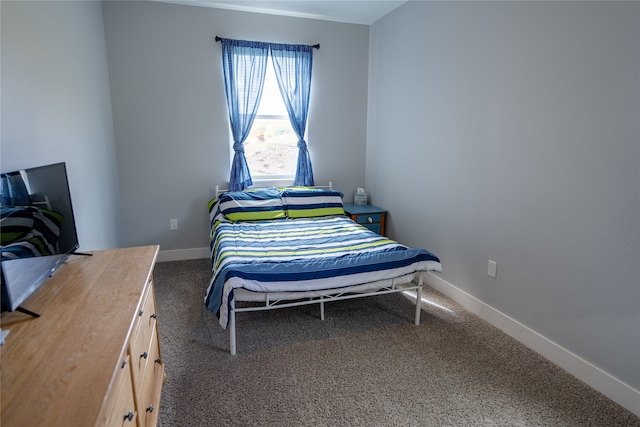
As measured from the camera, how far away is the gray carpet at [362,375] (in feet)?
5.40

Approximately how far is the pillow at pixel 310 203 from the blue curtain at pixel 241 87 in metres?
0.58

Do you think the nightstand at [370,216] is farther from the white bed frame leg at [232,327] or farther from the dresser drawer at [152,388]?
the dresser drawer at [152,388]

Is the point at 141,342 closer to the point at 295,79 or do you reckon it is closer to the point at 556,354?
the point at 556,354

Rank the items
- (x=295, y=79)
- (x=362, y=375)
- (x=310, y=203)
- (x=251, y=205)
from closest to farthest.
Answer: (x=362, y=375) → (x=251, y=205) → (x=310, y=203) → (x=295, y=79)

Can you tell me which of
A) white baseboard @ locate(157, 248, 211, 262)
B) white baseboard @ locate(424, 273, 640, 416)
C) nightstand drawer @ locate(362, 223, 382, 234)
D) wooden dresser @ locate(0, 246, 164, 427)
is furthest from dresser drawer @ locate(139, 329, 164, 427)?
nightstand drawer @ locate(362, 223, 382, 234)

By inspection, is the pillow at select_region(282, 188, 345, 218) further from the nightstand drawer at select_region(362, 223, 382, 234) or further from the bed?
the nightstand drawer at select_region(362, 223, 382, 234)

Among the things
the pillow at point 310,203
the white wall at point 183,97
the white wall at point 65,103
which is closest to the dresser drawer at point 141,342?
the white wall at point 65,103

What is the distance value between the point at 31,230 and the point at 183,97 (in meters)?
2.58

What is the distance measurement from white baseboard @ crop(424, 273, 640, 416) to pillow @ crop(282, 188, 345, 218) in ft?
4.44

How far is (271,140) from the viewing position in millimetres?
3867

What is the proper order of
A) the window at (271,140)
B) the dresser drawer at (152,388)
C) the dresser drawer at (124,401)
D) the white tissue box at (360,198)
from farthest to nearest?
the white tissue box at (360,198) < the window at (271,140) < the dresser drawer at (152,388) < the dresser drawer at (124,401)

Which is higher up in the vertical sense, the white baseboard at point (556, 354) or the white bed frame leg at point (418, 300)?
the white bed frame leg at point (418, 300)

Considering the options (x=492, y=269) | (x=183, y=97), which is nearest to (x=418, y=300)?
(x=492, y=269)

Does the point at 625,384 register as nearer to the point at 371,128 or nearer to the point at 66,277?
the point at 66,277
